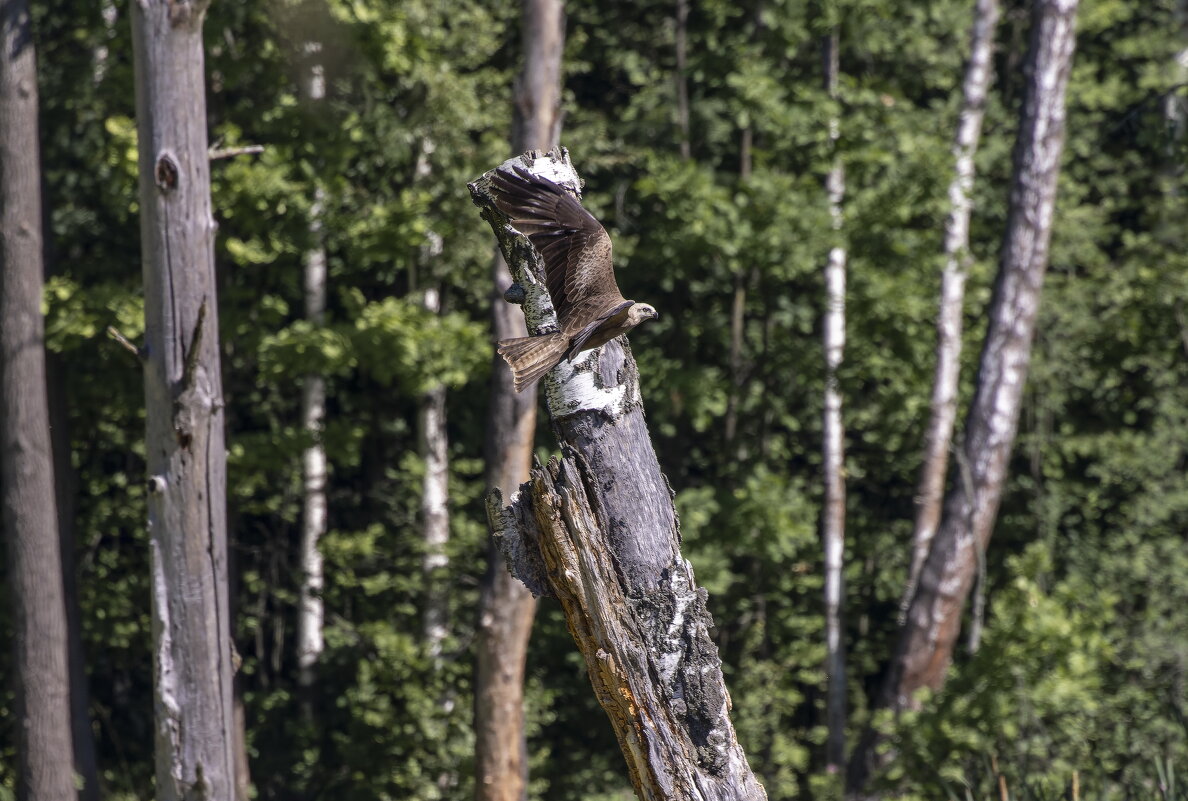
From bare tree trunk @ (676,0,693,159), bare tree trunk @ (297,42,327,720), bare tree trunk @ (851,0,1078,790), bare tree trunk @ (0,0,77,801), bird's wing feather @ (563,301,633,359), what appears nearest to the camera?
bird's wing feather @ (563,301,633,359)

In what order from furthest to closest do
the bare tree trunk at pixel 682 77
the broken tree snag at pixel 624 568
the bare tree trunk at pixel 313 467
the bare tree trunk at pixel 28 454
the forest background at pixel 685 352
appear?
the bare tree trunk at pixel 682 77, the bare tree trunk at pixel 313 467, the forest background at pixel 685 352, the bare tree trunk at pixel 28 454, the broken tree snag at pixel 624 568

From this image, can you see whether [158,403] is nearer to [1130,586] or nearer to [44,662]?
[44,662]

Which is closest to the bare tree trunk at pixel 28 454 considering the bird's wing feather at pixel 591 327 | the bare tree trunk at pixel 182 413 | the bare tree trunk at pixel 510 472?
the bare tree trunk at pixel 510 472

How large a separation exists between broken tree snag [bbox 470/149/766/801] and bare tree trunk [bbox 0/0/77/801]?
5652mm

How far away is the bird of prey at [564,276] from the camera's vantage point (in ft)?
8.75

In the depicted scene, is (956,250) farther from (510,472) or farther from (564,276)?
(564,276)

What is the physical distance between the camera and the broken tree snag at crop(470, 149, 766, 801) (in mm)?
2762

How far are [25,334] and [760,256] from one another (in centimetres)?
469

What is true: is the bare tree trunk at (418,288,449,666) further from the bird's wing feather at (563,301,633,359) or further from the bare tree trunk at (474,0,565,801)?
the bird's wing feather at (563,301,633,359)

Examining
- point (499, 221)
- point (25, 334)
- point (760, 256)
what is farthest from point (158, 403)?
point (760, 256)

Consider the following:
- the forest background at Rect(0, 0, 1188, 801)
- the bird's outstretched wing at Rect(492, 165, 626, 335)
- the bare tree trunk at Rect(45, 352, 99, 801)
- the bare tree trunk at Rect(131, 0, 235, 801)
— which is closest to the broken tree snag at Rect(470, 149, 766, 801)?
the bird's outstretched wing at Rect(492, 165, 626, 335)

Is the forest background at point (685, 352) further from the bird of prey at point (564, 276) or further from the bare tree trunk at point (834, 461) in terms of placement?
the bird of prey at point (564, 276)

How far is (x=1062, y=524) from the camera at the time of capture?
9.34m

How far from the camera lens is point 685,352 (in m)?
9.23
